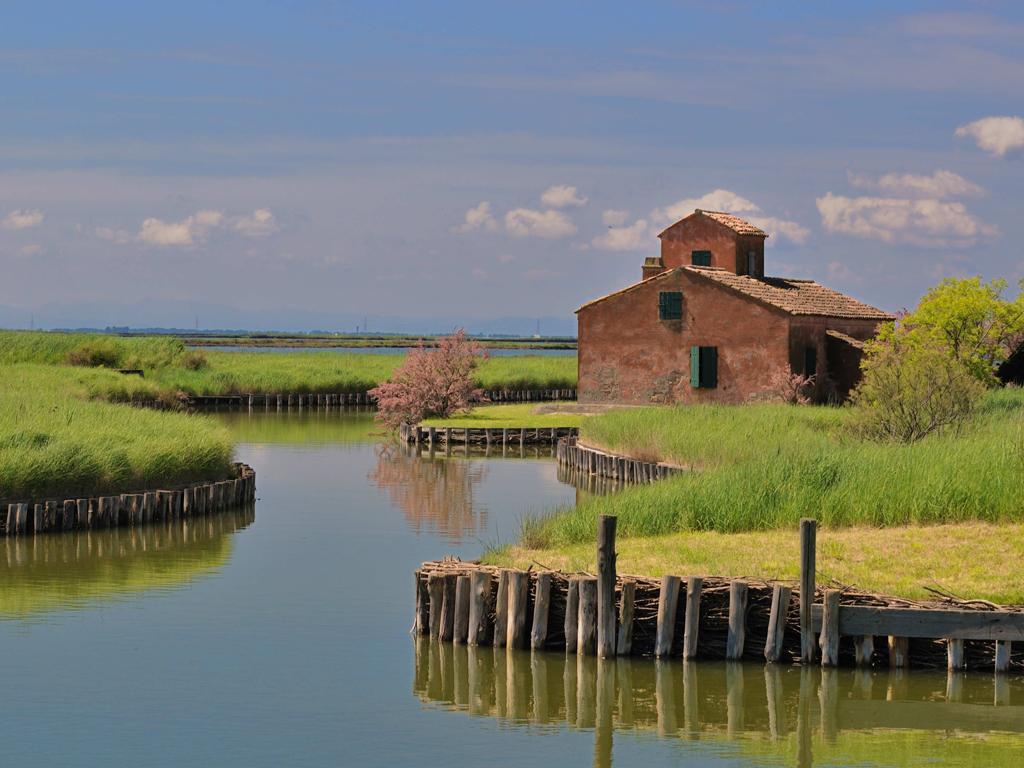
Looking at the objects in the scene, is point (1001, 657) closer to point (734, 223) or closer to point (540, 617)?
point (540, 617)

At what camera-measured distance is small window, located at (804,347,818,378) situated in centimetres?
5016

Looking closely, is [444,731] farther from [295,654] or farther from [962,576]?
[962,576]

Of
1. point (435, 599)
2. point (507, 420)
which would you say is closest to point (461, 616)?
point (435, 599)

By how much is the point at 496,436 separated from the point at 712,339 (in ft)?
25.9

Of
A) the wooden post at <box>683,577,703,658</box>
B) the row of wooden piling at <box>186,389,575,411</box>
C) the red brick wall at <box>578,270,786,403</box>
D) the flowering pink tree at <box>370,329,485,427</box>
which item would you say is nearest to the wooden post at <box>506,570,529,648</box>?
the wooden post at <box>683,577,703,658</box>

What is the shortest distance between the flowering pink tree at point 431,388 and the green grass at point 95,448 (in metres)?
17.7

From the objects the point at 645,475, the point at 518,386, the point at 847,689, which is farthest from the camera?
the point at 518,386

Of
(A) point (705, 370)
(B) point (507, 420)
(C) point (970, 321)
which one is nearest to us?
(C) point (970, 321)

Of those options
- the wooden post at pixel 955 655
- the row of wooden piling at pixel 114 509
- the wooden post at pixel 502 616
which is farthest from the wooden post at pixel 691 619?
the row of wooden piling at pixel 114 509

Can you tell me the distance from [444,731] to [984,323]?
109 feet

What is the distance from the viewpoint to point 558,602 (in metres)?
17.7

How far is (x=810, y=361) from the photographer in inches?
1987

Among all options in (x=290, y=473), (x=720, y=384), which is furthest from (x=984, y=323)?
(x=290, y=473)

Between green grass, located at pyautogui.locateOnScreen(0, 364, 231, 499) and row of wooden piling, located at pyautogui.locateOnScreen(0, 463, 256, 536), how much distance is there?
396 millimetres
